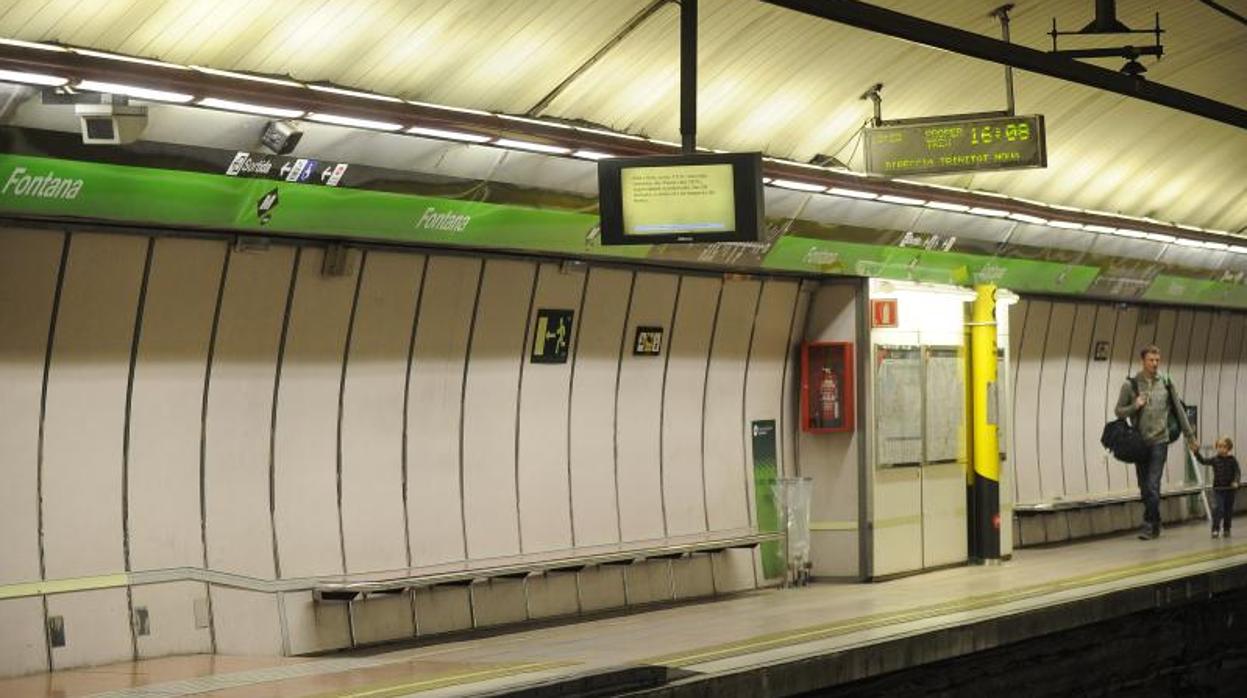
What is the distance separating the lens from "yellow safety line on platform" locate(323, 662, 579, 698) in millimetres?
8211

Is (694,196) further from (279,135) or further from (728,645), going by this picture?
(728,645)

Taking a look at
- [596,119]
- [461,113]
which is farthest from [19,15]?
[596,119]

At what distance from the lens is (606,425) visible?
12938mm

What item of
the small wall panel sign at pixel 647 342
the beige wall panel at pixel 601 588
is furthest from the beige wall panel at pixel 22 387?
the small wall panel sign at pixel 647 342

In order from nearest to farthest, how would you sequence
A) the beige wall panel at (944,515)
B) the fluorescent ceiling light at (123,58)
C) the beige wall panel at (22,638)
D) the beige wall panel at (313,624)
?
the fluorescent ceiling light at (123,58) → the beige wall panel at (22,638) → the beige wall panel at (313,624) → the beige wall panel at (944,515)

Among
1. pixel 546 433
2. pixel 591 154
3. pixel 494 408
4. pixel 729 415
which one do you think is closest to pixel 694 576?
pixel 729 415

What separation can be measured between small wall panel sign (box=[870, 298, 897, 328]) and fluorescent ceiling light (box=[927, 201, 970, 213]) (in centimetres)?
77

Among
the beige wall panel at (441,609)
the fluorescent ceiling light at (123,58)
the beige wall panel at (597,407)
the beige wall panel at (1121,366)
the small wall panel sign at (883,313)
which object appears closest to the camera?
the fluorescent ceiling light at (123,58)

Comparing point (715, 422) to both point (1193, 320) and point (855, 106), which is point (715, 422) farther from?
point (1193, 320)

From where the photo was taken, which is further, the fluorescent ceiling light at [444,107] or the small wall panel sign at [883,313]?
the small wall panel sign at [883,313]

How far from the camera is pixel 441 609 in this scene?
447 inches

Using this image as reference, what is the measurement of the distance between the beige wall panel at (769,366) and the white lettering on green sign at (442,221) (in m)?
3.73

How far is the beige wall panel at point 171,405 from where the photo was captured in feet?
32.4

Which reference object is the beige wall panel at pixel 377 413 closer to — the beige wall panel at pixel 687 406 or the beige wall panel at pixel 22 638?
the beige wall panel at pixel 22 638
